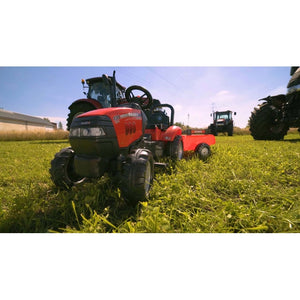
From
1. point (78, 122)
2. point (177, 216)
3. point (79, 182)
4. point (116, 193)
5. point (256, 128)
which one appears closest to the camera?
point (177, 216)

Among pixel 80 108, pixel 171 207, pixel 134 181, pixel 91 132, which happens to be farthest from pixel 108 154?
pixel 80 108

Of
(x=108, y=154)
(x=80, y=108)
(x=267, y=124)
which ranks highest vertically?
(x=80, y=108)

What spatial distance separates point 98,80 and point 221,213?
208 inches

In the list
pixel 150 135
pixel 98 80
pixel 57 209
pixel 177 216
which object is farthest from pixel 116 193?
pixel 98 80

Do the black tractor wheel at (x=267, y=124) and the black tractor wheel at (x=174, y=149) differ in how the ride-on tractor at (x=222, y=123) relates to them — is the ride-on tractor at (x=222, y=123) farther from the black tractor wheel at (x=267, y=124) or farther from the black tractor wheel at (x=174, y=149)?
the black tractor wheel at (x=174, y=149)

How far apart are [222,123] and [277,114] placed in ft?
19.4

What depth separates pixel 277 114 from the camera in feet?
17.4

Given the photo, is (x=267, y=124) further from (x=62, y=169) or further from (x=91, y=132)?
(x=62, y=169)

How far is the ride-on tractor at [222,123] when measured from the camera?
11.0m

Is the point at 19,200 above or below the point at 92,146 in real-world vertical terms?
below

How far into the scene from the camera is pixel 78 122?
4.14ft

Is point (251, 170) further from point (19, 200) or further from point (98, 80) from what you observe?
point (98, 80)

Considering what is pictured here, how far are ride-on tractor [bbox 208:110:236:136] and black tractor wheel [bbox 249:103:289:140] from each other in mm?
4827

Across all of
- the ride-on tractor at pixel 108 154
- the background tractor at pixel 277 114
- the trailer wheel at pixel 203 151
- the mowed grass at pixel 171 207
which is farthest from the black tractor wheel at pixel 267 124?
the ride-on tractor at pixel 108 154
